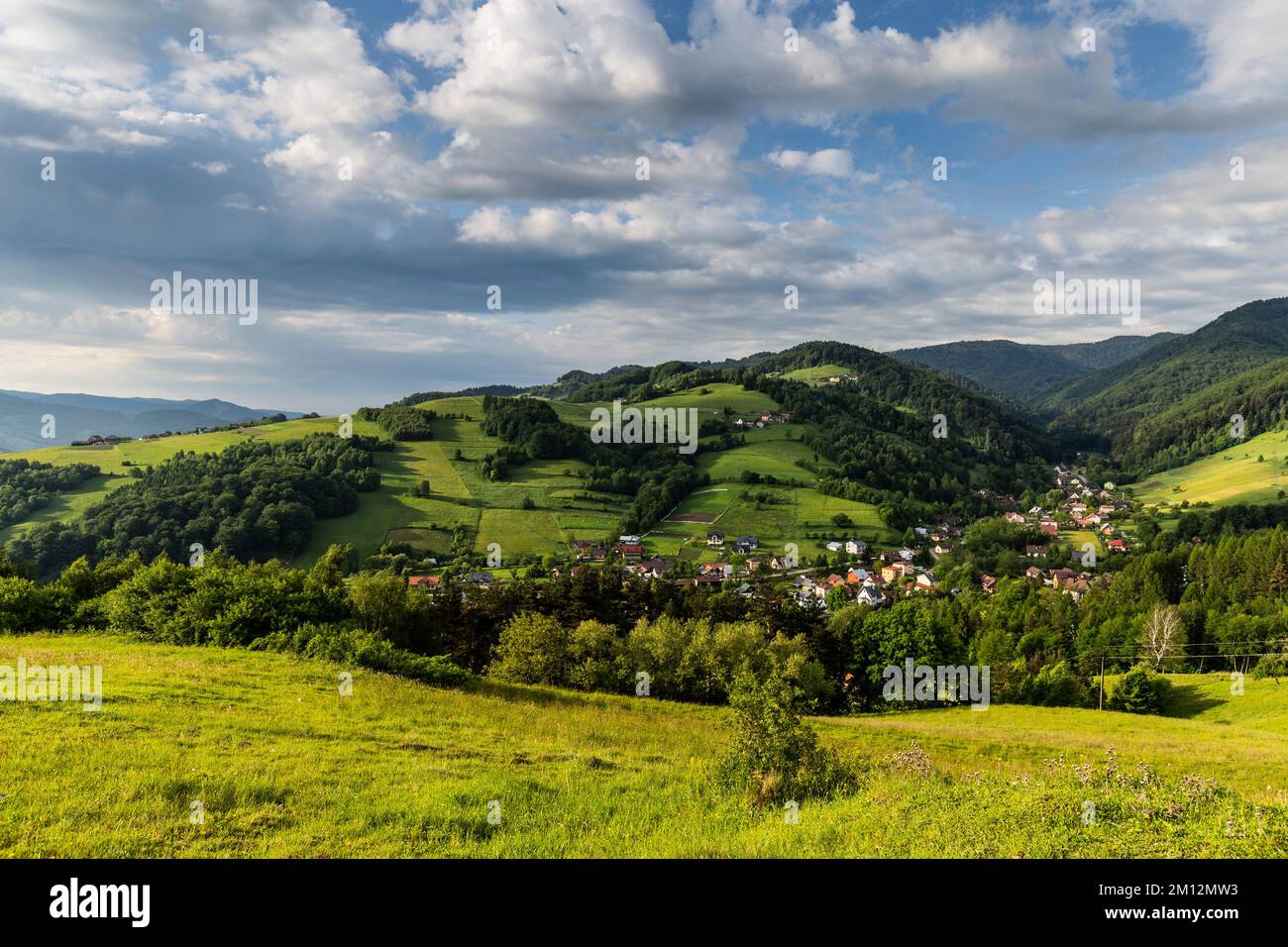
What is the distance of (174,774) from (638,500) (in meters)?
134

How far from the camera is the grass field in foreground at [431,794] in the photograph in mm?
8695

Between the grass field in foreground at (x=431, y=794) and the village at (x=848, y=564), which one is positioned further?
the village at (x=848, y=564)

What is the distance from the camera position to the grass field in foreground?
28.5ft

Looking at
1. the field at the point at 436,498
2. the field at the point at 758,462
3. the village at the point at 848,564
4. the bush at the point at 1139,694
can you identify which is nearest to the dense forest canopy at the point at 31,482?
the field at the point at 436,498

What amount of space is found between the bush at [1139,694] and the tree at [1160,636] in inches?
587

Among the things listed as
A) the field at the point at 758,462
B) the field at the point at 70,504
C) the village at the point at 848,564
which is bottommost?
the village at the point at 848,564

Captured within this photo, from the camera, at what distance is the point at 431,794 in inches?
443

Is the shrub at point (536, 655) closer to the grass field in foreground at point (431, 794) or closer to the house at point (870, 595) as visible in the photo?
the grass field in foreground at point (431, 794)

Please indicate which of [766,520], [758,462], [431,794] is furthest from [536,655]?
[758,462]

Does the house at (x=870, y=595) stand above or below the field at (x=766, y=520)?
below

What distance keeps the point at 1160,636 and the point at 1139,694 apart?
22.6 m

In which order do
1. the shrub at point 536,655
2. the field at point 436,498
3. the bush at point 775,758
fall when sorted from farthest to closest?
the field at point 436,498 < the shrub at point 536,655 < the bush at point 775,758
